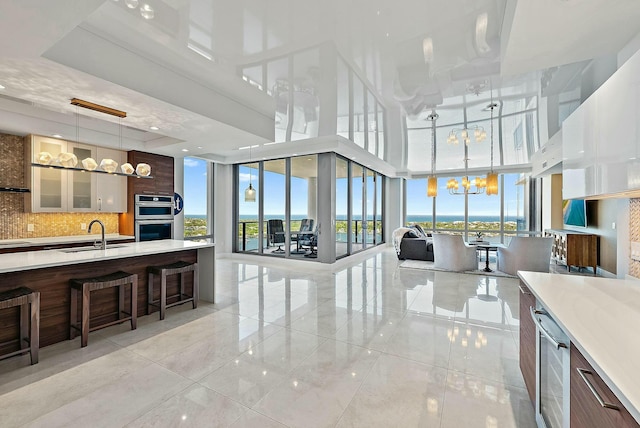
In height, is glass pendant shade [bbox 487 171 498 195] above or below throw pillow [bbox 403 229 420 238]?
above

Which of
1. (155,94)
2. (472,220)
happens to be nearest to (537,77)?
(155,94)

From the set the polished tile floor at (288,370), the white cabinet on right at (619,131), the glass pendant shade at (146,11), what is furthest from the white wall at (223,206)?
the white cabinet on right at (619,131)

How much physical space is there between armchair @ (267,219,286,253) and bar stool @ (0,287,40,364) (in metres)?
5.11

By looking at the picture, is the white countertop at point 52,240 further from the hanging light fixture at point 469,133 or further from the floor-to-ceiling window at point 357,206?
the hanging light fixture at point 469,133

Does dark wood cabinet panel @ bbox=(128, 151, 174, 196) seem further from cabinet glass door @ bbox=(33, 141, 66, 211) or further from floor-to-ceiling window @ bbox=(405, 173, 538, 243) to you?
floor-to-ceiling window @ bbox=(405, 173, 538, 243)

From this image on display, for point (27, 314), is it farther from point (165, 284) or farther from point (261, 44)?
point (261, 44)

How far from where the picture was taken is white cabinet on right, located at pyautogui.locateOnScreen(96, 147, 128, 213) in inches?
209

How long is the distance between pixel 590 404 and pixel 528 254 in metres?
5.30

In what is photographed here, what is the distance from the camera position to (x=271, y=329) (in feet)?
10.2

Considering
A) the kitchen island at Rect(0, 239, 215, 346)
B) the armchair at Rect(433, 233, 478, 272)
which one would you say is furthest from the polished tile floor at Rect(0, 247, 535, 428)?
the armchair at Rect(433, 233, 478, 272)

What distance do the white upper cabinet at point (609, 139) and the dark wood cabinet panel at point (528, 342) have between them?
2.54 feet

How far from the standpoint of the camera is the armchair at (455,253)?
5.88 meters

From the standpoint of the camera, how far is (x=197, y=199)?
7.57 m

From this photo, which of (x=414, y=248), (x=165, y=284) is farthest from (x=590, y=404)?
(x=414, y=248)
